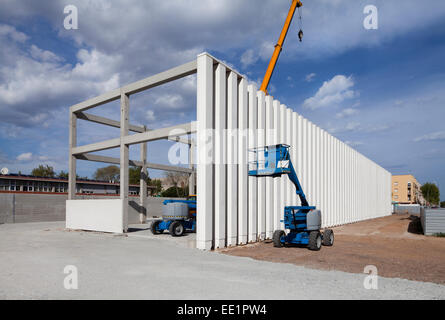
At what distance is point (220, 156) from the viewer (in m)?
14.1

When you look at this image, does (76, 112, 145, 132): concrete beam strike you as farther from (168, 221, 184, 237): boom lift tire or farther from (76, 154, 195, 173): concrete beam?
(168, 221, 184, 237): boom lift tire

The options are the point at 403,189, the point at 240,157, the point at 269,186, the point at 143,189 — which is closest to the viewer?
the point at 240,157

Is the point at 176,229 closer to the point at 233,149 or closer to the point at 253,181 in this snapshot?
the point at 253,181

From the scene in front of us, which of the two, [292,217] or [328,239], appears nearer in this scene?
[292,217]

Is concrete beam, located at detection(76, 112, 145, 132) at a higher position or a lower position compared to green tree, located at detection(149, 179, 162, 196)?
higher

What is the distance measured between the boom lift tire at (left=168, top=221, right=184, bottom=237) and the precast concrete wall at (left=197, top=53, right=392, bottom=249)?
13.4ft

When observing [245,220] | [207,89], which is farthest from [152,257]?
[207,89]

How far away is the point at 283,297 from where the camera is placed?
634 cm

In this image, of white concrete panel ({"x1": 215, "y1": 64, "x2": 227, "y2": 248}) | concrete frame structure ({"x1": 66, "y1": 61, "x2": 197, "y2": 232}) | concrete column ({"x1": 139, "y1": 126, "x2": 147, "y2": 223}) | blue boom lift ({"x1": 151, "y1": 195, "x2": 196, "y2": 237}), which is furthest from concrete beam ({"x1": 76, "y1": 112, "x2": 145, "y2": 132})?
white concrete panel ({"x1": 215, "y1": 64, "x2": 227, "y2": 248})

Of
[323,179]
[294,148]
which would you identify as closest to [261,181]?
[294,148]

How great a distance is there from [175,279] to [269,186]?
425 inches

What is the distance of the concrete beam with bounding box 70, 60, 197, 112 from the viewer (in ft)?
48.8
